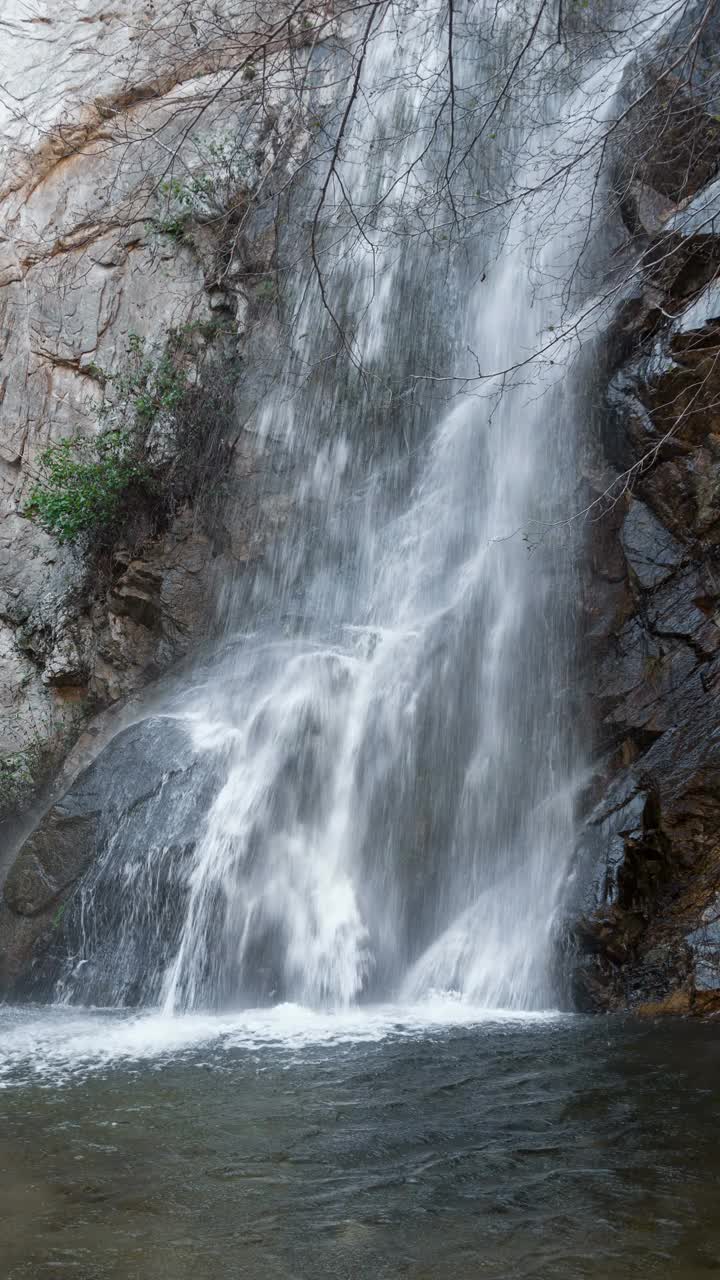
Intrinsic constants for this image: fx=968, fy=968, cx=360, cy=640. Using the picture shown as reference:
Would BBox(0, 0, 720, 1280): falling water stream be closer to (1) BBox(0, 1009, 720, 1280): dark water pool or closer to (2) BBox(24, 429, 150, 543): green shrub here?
(1) BBox(0, 1009, 720, 1280): dark water pool

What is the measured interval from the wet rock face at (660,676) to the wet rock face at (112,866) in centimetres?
311

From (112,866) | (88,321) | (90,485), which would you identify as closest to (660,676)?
(112,866)

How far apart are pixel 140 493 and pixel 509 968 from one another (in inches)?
288

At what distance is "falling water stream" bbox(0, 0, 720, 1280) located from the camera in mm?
3125

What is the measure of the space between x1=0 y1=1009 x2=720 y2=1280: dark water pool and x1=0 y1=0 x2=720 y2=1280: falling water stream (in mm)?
17

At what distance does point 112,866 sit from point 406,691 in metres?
2.77

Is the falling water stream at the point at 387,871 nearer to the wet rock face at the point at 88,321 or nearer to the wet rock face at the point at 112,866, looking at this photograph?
the wet rock face at the point at 112,866

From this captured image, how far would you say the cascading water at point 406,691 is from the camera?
6.89 m

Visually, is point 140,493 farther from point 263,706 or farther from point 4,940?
point 4,940

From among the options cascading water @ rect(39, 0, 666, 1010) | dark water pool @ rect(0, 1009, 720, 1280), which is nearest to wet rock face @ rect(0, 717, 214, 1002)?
cascading water @ rect(39, 0, 666, 1010)

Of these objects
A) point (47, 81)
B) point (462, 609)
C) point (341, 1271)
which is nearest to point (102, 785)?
point (462, 609)

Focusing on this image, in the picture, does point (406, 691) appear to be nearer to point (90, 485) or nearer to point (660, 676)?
point (660, 676)

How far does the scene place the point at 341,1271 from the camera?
2713mm

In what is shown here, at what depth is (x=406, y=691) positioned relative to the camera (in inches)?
322
